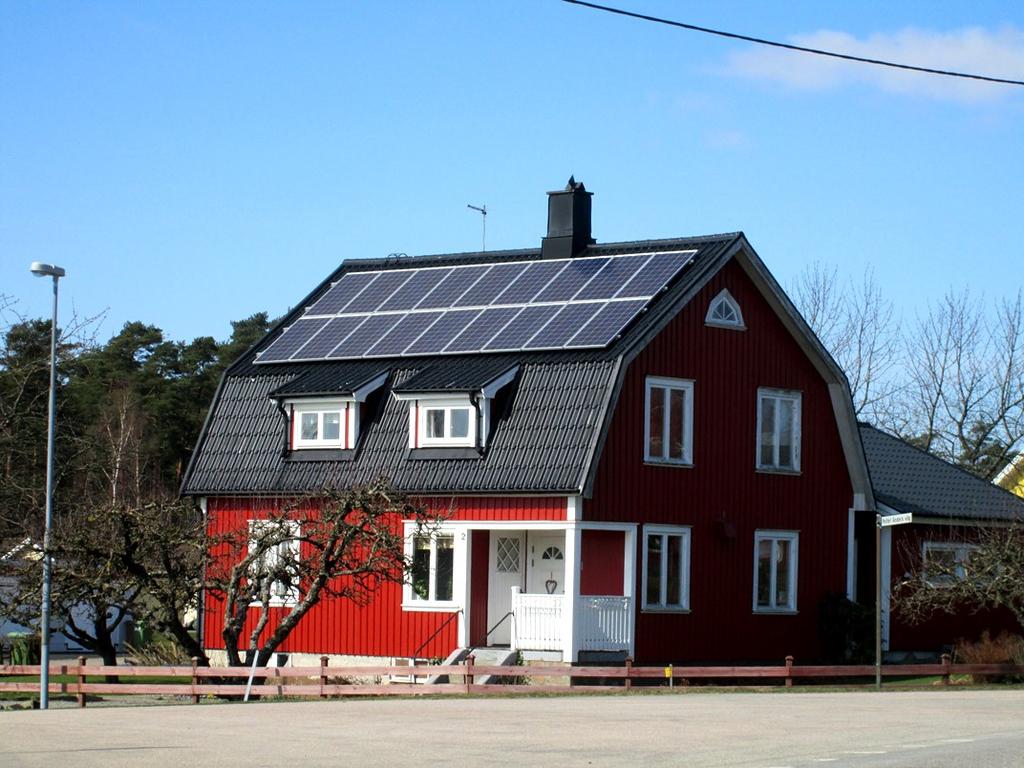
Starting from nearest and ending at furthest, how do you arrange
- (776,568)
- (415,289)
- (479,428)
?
(479,428), (776,568), (415,289)

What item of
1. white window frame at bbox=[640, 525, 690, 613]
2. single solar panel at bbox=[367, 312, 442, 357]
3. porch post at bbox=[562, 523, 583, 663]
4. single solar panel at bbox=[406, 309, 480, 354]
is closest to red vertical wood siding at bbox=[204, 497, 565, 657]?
porch post at bbox=[562, 523, 583, 663]

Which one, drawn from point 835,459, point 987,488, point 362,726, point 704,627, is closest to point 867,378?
point 987,488

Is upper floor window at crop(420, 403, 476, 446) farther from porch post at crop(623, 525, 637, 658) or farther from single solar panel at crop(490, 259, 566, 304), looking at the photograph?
porch post at crop(623, 525, 637, 658)

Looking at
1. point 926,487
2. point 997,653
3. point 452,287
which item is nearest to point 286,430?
point 452,287

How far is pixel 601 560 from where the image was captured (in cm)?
3189

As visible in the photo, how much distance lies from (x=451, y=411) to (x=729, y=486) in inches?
225

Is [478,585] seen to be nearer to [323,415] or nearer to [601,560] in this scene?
[601,560]

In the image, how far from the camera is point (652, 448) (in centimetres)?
3197

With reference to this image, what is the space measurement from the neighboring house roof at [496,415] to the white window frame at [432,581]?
918 mm

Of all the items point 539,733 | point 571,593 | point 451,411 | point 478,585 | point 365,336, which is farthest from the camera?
point 365,336

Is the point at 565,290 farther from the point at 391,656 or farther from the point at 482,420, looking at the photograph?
the point at 391,656

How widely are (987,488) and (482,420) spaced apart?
14060mm

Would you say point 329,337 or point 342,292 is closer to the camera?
point 329,337

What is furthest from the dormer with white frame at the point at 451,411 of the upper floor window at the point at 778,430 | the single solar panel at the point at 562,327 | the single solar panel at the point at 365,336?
the upper floor window at the point at 778,430
